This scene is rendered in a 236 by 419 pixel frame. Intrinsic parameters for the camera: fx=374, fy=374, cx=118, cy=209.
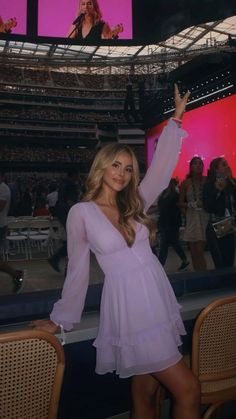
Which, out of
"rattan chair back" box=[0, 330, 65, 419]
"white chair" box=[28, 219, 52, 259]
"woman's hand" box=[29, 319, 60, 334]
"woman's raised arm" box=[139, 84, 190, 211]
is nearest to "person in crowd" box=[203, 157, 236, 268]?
"woman's raised arm" box=[139, 84, 190, 211]

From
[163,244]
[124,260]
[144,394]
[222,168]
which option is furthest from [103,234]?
[163,244]

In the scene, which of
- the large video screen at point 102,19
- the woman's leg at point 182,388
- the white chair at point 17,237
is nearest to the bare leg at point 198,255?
the large video screen at point 102,19

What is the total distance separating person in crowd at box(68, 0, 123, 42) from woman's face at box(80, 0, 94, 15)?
1 centimetres

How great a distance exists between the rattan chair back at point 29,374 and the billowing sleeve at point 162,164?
779 mm

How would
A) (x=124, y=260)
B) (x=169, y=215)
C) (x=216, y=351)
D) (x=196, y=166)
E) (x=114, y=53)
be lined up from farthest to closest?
(x=114, y=53), (x=169, y=215), (x=196, y=166), (x=216, y=351), (x=124, y=260)

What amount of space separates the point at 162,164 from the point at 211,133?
7.36 metres

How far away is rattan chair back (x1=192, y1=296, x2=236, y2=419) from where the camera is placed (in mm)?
1472

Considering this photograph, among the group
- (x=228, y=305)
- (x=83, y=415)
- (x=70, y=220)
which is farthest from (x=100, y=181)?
(x=83, y=415)

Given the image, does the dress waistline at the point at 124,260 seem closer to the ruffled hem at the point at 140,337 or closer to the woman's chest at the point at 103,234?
the woman's chest at the point at 103,234

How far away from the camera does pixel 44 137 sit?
106 ft

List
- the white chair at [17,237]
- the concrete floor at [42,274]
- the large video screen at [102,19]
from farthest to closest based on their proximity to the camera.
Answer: the white chair at [17,237] < the concrete floor at [42,274] < the large video screen at [102,19]

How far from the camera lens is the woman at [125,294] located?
1336 millimetres

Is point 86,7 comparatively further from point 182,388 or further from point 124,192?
point 182,388

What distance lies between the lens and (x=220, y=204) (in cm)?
355
